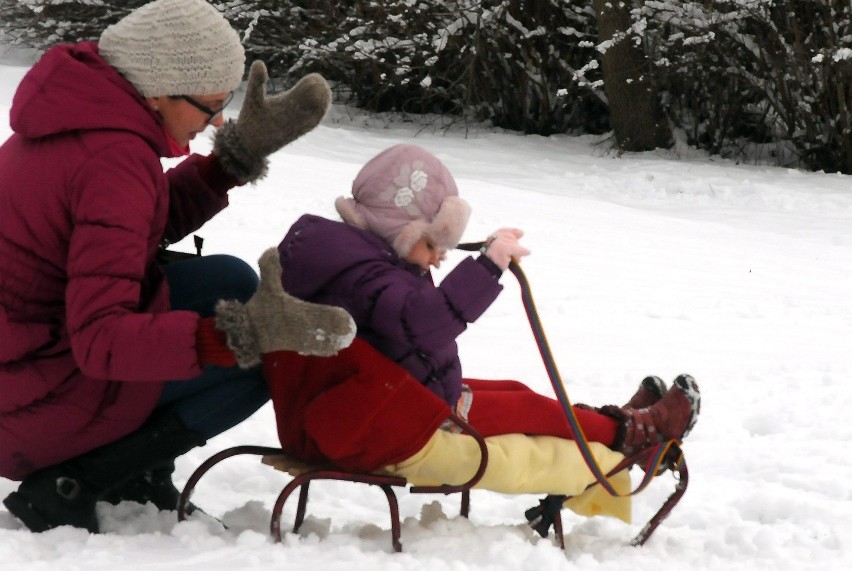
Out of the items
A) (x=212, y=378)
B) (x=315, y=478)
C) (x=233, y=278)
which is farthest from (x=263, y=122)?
(x=315, y=478)

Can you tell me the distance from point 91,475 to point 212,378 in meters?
0.33

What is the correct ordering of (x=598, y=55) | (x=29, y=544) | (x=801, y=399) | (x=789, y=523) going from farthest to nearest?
(x=598, y=55) < (x=801, y=399) < (x=789, y=523) < (x=29, y=544)

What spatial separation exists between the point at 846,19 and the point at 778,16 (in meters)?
0.66

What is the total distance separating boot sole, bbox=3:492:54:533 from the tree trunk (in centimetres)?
797

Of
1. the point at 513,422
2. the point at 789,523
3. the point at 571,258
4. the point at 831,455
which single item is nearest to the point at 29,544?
the point at 513,422

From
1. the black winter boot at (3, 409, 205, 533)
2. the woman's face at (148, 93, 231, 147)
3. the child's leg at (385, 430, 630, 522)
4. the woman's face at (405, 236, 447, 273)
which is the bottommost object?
the black winter boot at (3, 409, 205, 533)

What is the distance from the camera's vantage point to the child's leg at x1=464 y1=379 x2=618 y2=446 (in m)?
2.62

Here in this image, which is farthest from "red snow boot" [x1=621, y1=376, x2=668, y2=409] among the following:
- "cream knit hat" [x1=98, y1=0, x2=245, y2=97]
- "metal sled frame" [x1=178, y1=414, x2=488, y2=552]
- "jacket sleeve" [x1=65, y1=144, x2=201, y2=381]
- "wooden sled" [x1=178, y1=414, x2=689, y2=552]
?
"cream knit hat" [x1=98, y1=0, x2=245, y2=97]

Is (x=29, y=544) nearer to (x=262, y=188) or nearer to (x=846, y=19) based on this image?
(x=262, y=188)

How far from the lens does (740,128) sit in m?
10.6

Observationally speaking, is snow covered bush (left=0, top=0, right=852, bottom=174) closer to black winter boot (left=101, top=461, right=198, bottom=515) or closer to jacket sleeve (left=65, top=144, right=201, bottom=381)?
black winter boot (left=101, top=461, right=198, bottom=515)

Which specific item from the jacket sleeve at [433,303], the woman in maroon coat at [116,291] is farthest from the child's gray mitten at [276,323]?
the jacket sleeve at [433,303]

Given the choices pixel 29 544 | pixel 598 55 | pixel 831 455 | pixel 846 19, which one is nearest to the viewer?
pixel 29 544

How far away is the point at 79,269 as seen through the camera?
7.11 ft
